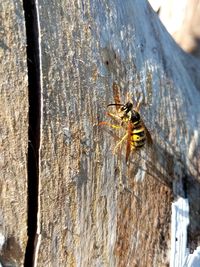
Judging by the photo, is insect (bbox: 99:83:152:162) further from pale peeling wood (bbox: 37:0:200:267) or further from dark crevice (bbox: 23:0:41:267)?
dark crevice (bbox: 23:0:41:267)

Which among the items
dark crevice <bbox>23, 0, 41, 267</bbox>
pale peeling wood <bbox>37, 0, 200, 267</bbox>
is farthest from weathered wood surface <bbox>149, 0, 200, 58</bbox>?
Answer: dark crevice <bbox>23, 0, 41, 267</bbox>

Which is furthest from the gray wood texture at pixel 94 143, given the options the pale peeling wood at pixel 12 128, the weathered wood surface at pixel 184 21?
the weathered wood surface at pixel 184 21

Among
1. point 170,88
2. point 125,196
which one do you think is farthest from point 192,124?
point 125,196

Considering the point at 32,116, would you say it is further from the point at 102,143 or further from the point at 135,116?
the point at 135,116

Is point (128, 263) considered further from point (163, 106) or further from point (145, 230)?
point (163, 106)

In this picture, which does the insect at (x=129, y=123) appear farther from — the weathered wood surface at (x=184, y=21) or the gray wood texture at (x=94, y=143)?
the weathered wood surface at (x=184, y=21)

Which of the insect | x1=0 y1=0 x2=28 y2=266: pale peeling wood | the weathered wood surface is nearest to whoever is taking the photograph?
x1=0 y1=0 x2=28 y2=266: pale peeling wood
